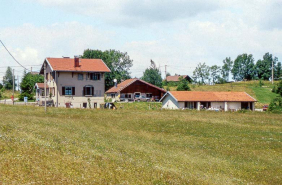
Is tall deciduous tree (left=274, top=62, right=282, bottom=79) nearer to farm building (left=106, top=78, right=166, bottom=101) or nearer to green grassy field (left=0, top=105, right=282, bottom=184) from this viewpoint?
farm building (left=106, top=78, right=166, bottom=101)

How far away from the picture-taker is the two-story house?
76.8 meters

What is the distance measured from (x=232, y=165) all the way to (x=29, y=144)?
12.0 m

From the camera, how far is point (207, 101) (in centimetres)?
8694

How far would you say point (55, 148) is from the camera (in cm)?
1866

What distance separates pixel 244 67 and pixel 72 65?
417 ft

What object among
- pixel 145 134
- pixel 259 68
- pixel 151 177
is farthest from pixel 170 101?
pixel 259 68

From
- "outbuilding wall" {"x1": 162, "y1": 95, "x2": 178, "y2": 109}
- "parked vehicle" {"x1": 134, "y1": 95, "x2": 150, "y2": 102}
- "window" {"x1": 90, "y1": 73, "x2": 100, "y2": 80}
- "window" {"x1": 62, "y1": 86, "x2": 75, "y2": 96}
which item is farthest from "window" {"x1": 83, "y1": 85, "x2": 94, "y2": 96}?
"outbuilding wall" {"x1": 162, "y1": 95, "x2": 178, "y2": 109}

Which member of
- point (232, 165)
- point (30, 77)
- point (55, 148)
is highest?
point (30, 77)

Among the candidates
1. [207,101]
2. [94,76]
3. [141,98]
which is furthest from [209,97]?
[94,76]

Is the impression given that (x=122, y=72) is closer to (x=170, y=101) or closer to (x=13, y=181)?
(x=170, y=101)

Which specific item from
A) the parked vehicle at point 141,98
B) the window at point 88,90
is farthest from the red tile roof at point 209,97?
the window at point 88,90

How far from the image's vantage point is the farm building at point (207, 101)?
8631 cm

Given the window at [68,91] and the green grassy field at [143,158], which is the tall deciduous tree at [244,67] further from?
the green grassy field at [143,158]

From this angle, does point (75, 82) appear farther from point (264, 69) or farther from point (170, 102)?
point (264, 69)
